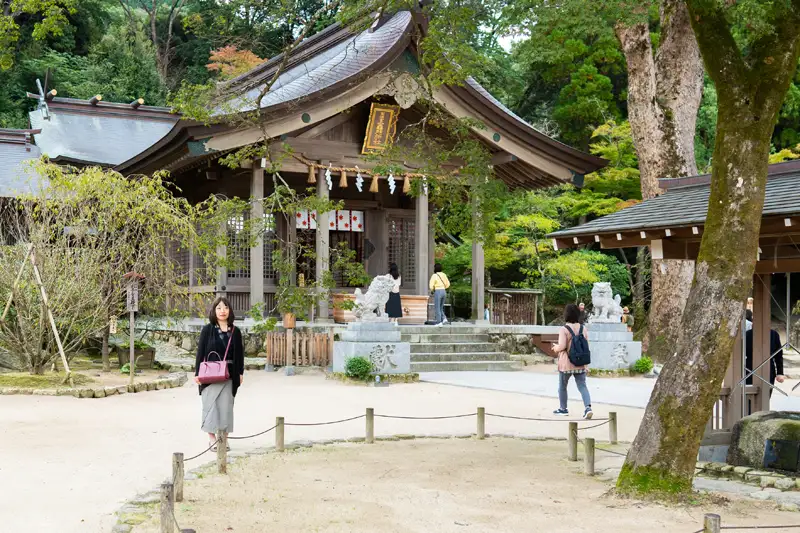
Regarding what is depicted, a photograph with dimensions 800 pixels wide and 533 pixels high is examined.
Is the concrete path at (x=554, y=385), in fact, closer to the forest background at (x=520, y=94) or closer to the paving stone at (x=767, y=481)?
the paving stone at (x=767, y=481)

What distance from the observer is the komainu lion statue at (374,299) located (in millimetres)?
15531

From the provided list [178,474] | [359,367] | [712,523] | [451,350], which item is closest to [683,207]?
[712,523]

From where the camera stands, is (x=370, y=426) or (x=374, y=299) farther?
(x=374, y=299)

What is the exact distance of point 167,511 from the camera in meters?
4.86

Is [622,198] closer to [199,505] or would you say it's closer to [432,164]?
[432,164]

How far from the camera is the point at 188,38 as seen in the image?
39.3 metres

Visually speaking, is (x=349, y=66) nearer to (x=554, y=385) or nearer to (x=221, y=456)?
(x=554, y=385)

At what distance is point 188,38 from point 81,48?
4892mm

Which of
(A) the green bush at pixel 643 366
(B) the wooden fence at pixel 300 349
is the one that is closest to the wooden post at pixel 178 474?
(B) the wooden fence at pixel 300 349

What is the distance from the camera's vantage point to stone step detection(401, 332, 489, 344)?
714 inches

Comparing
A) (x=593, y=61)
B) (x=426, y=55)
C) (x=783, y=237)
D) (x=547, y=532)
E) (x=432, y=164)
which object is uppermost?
(x=593, y=61)

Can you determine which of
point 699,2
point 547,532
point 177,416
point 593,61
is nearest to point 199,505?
point 547,532

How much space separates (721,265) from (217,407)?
481 cm

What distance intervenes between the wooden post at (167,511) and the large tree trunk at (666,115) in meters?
15.4
